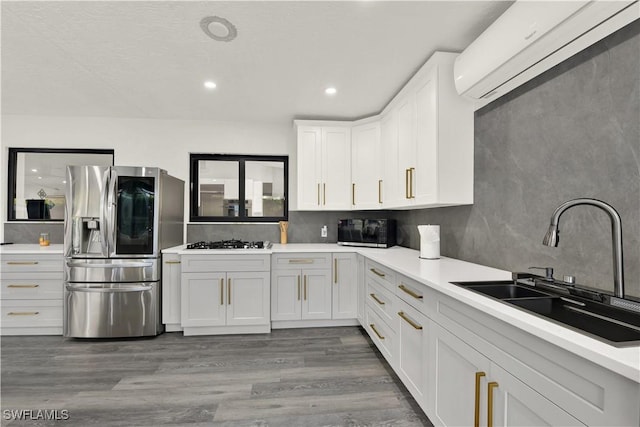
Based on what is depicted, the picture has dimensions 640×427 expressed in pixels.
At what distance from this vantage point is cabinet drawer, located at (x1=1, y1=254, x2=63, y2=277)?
3074 millimetres

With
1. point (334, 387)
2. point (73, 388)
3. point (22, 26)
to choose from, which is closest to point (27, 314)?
point (73, 388)

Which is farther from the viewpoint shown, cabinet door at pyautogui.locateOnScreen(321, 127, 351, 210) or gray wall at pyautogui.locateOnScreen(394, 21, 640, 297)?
cabinet door at pyautogui.locateOnScreen(321, 127, 351, 210)

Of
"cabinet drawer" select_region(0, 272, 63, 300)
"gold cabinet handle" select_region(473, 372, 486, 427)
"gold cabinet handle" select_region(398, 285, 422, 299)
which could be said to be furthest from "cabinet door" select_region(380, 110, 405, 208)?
"cabinet drawer" select_region(0, 272, 63, 300)

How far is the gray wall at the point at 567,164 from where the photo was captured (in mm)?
1241

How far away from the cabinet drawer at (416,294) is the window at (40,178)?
12.3 ft

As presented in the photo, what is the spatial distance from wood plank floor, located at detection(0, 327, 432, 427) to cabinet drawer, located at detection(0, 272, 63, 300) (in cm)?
43

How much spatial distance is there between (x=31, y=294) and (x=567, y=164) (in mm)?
4556

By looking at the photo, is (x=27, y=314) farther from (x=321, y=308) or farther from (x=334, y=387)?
(x=334, y=387)

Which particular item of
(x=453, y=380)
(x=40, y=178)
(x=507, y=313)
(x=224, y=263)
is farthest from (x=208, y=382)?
(x=40, y=178)

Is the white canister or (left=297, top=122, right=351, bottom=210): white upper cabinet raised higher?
(left=297, top=122, right=351, bottom=210): white upper cabinet

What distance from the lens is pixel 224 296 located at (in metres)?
3.14

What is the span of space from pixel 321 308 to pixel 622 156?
2700 mm

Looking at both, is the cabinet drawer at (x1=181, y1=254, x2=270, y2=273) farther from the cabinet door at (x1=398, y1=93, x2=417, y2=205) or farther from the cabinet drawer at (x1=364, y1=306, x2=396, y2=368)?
the cabinet door at (x1=398, y1=93, x2=417, y2=205)

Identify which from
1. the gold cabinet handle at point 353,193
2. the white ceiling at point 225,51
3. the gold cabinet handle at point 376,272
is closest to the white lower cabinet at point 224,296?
the gold cabinet handle at point 376,272
